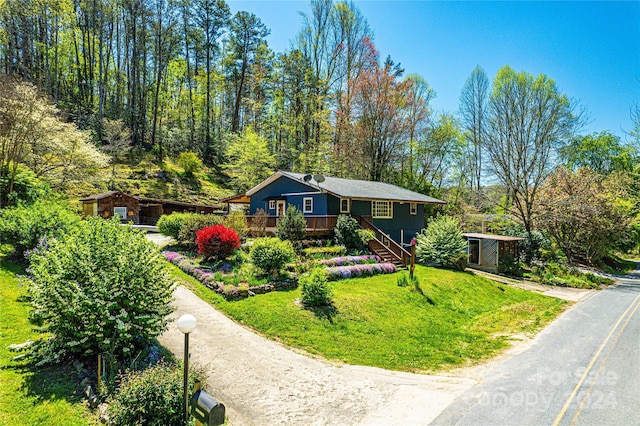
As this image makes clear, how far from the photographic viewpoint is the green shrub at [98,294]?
588cm

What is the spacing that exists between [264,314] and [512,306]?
41.3ft

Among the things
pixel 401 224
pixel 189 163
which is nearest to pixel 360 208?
pixel 401 224

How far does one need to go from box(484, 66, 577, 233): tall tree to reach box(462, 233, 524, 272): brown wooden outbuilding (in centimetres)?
353

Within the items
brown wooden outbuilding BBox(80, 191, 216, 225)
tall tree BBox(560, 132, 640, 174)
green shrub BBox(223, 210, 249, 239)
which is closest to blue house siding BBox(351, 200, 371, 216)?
green shrub BBox(223, 210, 249, 239)

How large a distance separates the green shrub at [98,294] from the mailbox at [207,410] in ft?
7.23

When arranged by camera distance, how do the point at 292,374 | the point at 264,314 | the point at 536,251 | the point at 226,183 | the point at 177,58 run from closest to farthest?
1. the point at 292,374
2. the point at 264,314
3. the point at 536,251
4. the point at 226,183
5. the point at 177,58

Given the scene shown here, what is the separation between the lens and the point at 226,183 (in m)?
41.8

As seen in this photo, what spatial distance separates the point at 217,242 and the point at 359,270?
22.6 feet

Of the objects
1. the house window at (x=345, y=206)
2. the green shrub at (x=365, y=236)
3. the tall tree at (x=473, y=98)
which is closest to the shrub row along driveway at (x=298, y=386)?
the green shrub at (x=365, y=236)

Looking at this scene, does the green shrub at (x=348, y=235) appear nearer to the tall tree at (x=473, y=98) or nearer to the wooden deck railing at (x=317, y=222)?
the wooden deck railing at (x=317, y=222)

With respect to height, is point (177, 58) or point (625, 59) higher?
point (177, 58)

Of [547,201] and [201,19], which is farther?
[201,19]

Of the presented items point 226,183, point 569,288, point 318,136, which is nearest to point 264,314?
point 569,288

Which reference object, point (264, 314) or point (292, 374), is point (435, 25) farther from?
point (292, 374)
